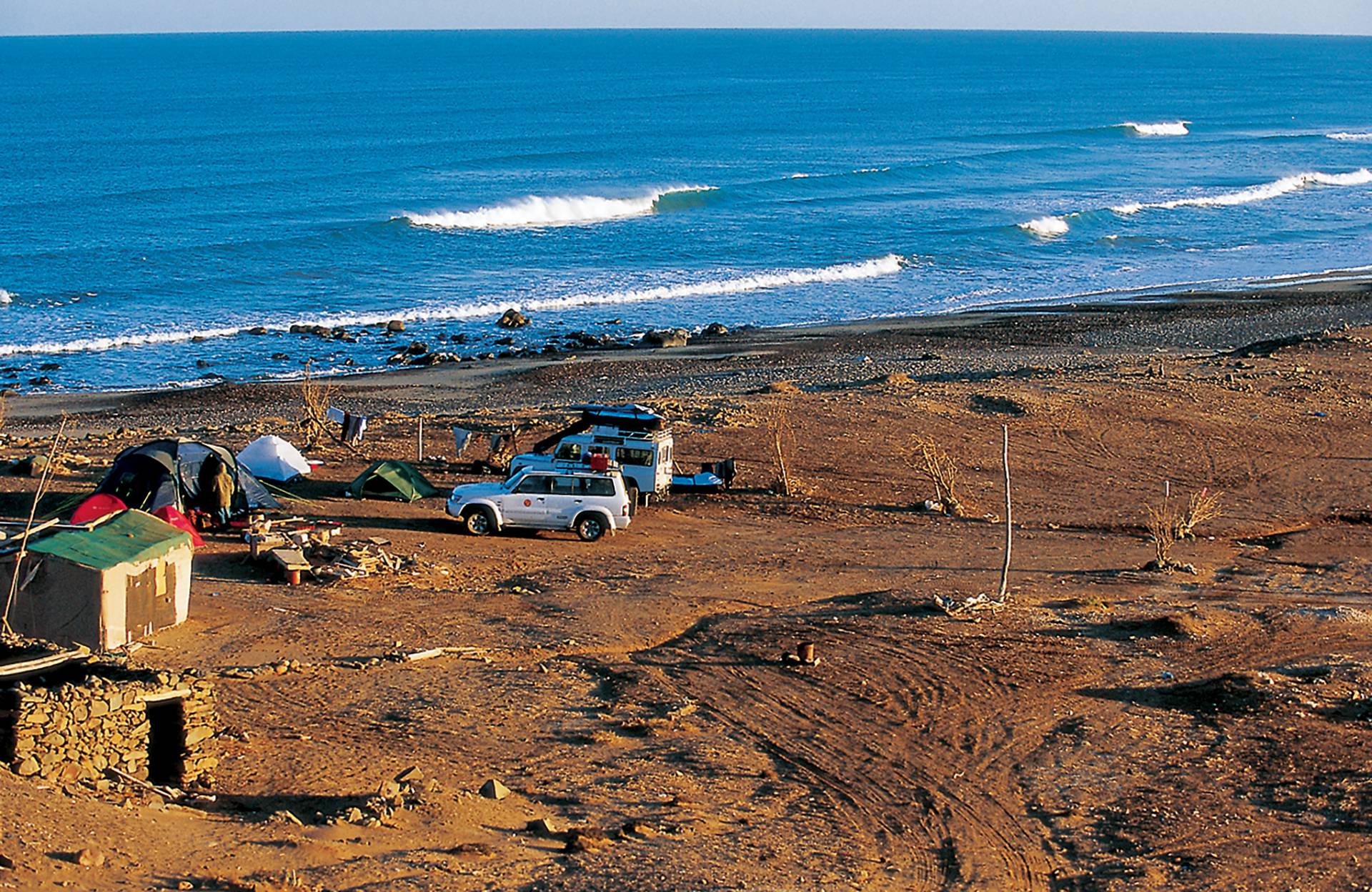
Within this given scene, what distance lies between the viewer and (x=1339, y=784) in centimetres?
1332

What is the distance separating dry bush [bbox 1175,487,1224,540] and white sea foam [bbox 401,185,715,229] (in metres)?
46.5

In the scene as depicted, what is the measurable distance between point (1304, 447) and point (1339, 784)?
1510cm

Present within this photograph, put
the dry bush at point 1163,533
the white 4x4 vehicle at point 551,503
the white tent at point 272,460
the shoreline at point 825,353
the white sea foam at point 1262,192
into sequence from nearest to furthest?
1. the dry bush at point 1163,533
2. the white 4x4 vehicle at point 551,503
3. the white tent at point 272,460
4. the shoreline at point 825,353
5. the white sea foam at point 1262,192

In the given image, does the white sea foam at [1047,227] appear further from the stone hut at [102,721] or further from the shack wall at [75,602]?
the stone hut at [102,721]

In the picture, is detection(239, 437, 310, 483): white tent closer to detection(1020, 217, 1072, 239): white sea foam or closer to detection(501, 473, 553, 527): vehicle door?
detection(501, 473, 553, 527): vehicle door

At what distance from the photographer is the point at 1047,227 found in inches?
2552

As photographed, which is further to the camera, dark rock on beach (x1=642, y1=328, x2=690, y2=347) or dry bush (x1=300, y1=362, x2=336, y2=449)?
dark rock on beach (x1=642, y1=328, x2=690, y2=347)

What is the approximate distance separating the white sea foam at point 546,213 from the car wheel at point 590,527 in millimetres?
45026

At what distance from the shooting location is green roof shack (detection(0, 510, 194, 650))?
15758 mm

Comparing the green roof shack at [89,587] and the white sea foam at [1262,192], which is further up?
the white sea foam at [1262,192]

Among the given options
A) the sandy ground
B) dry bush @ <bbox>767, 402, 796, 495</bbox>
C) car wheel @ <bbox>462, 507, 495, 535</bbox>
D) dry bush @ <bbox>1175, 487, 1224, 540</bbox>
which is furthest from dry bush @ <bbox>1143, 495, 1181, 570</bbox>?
car wheel @ <bbox>462, 507, 495, 535</bbox>

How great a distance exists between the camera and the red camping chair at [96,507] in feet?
64.7

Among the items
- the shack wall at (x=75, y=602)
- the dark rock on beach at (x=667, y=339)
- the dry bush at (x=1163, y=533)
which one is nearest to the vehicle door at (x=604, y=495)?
the shack wall at (x=75, y=602)

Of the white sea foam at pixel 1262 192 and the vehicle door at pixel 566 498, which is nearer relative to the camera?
the vehicle door at pixel 566 498
